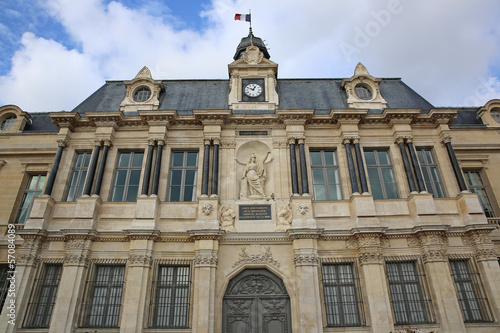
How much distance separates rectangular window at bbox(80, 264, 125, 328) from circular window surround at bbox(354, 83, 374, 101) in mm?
14094

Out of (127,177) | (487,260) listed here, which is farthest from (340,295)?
(127,177)

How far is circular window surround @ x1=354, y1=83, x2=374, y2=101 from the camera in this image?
59.5 ft

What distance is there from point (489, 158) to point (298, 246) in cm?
1241

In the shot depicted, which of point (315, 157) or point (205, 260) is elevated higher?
point (315, 157)

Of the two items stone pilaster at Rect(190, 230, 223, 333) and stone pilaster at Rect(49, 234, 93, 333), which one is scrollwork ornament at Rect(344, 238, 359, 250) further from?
stone pilaster at Rect(49, 234, 93, 333)

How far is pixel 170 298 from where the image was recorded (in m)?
13.3

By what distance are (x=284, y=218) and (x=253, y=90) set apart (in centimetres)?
725

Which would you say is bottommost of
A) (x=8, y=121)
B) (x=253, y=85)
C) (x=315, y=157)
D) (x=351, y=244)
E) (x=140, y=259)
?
(x=140, y=259)

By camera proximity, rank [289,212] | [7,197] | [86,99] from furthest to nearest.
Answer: [86,99]
[7,197]
[289,212]

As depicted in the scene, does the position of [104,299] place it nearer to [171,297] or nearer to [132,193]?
[171,297]

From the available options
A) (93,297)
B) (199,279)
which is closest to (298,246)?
(199,279)

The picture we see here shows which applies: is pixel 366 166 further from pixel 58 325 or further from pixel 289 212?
pixel 58 325

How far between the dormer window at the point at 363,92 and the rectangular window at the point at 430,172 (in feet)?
12.4

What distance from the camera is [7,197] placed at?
17297 millimetres
